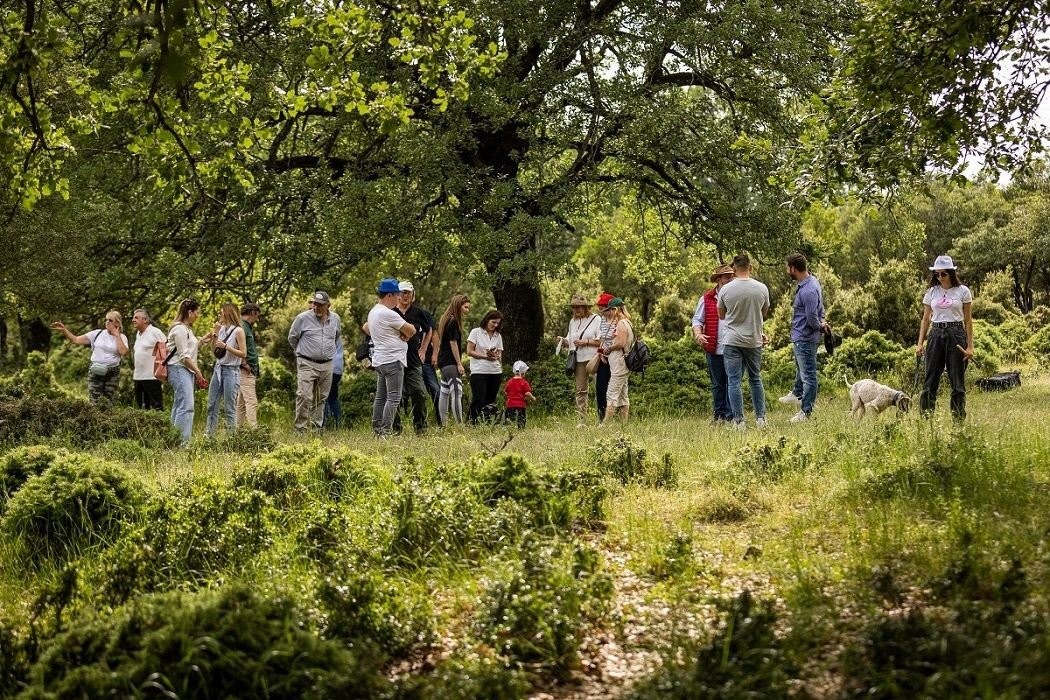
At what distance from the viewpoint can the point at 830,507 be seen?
676cm

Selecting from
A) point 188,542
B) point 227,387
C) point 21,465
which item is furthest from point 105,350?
point 188,542

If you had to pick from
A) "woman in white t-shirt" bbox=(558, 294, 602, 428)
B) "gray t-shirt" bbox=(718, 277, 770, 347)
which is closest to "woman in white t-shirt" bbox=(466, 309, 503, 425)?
"woman in white t-shirt" bbox=(558, 294, 602, 428)

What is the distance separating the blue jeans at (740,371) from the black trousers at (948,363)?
5.92ft

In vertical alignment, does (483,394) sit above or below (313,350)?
below

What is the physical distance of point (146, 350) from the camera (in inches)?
531

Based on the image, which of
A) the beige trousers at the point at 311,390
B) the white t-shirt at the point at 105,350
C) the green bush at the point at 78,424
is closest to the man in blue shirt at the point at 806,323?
the beige trousers at the point at 311,390

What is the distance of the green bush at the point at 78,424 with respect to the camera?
11758mm

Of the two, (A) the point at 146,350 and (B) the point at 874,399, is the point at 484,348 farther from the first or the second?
(B) the point at 874,399

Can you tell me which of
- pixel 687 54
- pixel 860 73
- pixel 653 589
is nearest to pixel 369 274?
pixel 687 54

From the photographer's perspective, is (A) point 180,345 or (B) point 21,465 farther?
(A) point 180,345

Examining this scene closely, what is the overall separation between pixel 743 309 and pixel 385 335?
4156 millimetres

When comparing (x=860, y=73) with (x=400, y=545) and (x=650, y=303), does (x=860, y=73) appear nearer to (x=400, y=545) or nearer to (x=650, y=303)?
(x=400, y=545)

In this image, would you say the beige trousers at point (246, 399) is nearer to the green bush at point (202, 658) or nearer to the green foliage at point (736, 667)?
the green bush at point (202, 658)

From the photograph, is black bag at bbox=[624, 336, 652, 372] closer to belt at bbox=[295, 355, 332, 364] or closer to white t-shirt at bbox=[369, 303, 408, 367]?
white t-shirt at bbox=[369, 303, 408, 367]
